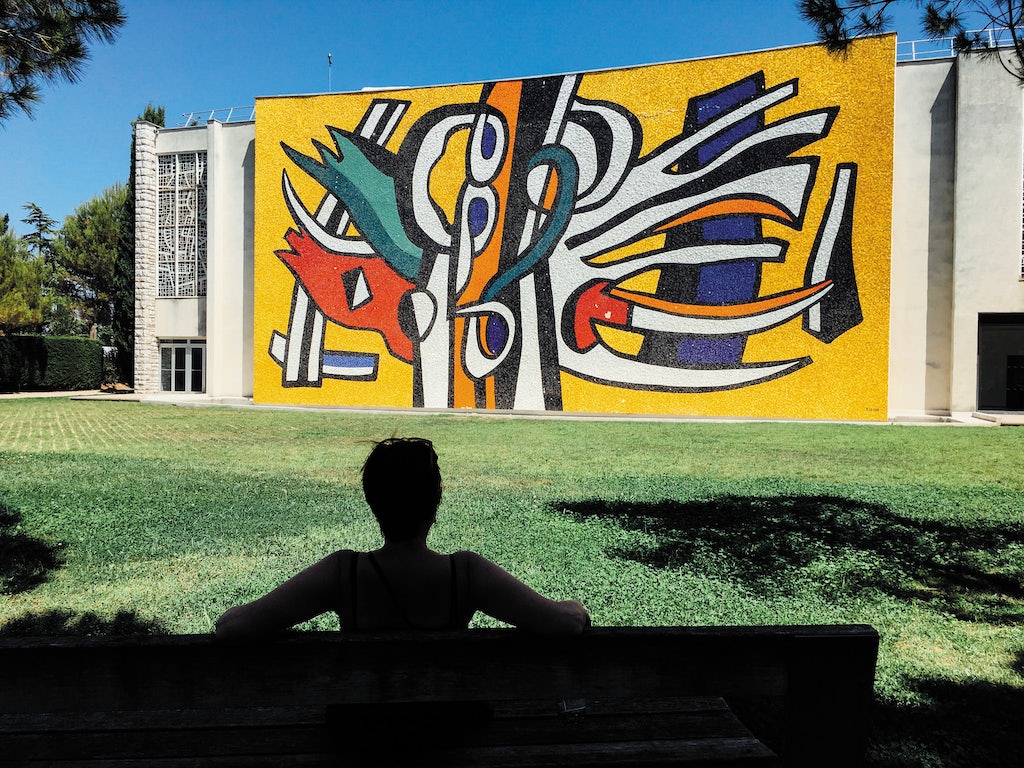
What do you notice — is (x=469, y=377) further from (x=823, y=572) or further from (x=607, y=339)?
(x=823, y=572)

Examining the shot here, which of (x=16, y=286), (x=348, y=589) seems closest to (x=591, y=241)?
(x=348, y=589)

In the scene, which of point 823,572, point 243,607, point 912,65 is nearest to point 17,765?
point 243,607

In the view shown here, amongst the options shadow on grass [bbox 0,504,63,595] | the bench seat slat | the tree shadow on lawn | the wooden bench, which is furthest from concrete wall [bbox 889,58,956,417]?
the wooden bench

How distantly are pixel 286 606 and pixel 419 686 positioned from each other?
1.07 ft

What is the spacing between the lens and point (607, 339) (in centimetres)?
1964

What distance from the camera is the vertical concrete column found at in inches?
996

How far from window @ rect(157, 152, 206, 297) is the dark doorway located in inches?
952

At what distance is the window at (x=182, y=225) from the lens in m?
25.2

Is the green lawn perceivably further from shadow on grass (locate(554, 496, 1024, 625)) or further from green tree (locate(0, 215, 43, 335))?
green tree (locate(0, 215, 43, 335))

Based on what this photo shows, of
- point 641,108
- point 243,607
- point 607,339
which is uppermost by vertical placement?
point 641,108

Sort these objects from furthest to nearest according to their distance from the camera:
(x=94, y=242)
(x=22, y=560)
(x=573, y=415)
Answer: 1. (x=94, y=242)
2. (x=573, y=415)
3. (x=22, y=560)

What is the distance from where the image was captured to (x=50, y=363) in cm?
2950

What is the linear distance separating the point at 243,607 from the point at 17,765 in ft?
2.27

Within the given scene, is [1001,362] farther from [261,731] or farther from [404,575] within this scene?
[261,731]
